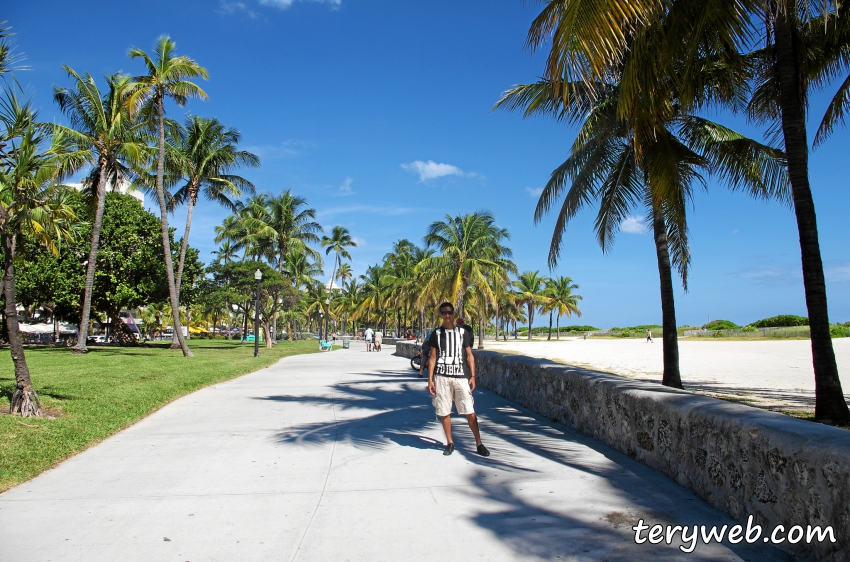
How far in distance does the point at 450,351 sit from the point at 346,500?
2.00m

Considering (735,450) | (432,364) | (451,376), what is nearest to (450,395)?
(451,376)

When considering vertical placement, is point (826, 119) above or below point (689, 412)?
above

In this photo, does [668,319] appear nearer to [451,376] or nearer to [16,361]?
[451,376]

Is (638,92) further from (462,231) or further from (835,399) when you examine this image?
(462,231)

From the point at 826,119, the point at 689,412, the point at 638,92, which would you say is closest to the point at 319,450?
the point at 689,412

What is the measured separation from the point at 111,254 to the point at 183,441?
27154 millimetres

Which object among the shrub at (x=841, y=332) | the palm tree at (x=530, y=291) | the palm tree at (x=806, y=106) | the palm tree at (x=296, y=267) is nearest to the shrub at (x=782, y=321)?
the shrub at (x=841, y=332)

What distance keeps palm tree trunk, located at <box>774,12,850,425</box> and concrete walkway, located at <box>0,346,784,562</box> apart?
314 cm

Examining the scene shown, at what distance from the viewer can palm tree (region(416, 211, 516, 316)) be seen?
3147 centimetres

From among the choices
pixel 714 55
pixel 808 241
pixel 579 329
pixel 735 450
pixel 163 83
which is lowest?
pixel 735 450

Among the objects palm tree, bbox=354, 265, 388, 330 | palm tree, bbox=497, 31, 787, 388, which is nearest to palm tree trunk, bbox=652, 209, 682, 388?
palm tree, bbox=497, 31, 787, 388

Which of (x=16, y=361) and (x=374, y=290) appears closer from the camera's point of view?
(x=16, y=361)

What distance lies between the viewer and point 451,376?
20.2 ft

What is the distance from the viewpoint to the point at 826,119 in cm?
900
